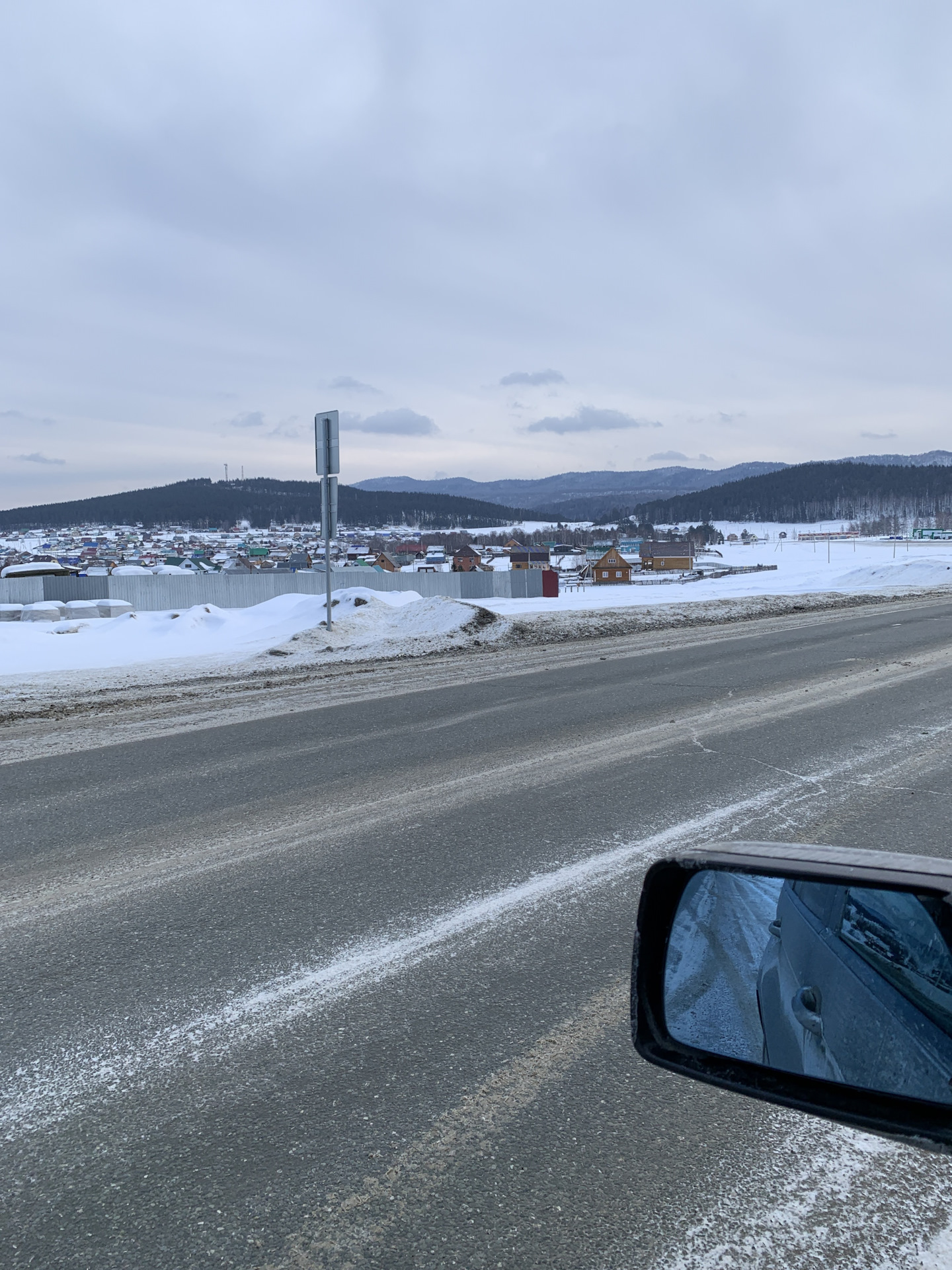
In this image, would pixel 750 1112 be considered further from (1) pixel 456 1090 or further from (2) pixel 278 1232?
(2) pixel 278 1232

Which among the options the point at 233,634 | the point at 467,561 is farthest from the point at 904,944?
the point at 467,561

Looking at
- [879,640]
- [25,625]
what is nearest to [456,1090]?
[879,640]

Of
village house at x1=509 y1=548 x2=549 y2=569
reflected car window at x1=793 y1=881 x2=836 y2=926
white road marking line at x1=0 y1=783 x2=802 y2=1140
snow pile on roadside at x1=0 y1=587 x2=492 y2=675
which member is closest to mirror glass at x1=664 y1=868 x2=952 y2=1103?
reflected car window at x1=793 y1=881 x2=836 y2=926

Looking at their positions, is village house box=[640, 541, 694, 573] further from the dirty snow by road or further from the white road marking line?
the white road marking line

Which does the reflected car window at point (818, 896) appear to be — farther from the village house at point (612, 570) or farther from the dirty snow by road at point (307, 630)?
the village house at point (612, 570)

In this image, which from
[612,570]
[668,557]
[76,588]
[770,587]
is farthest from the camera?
[668,557]

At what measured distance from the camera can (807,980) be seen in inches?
69.1

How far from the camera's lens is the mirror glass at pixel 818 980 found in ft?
4.97

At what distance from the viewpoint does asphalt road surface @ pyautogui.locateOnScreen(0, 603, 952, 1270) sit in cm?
227

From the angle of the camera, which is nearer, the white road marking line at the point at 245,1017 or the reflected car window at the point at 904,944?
the reflected car window at the point at 904,944

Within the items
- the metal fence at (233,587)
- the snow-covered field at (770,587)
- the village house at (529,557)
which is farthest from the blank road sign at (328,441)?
the village house at (529,557)

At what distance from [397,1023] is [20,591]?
3270 centimetres

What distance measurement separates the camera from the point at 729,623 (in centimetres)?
1881

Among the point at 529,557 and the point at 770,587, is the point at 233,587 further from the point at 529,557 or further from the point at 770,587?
the point at 529,557
